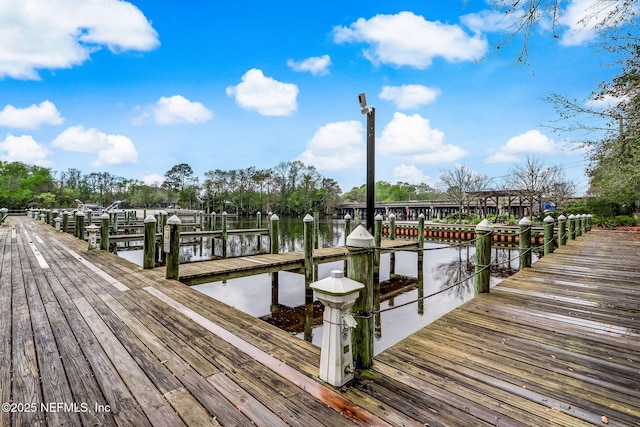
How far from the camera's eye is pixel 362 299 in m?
2.16

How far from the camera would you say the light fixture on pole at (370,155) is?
4743 millimetres

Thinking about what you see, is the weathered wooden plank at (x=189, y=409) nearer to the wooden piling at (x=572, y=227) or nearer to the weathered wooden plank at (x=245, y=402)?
the weathered wooden plank at (x=245, y=402)

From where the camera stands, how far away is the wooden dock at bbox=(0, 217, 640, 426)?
5.49ft

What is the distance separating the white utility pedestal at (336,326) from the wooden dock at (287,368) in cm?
9

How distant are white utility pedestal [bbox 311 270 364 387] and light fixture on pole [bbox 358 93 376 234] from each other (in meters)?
2.92

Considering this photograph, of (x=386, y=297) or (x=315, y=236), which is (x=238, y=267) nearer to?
(x=386, y=297)

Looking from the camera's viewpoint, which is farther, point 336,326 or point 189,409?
point 336,326

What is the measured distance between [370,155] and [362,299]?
312 centimetres

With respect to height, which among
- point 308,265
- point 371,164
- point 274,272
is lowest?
point 274,272

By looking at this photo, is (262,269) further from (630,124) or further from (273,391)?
(630,124)

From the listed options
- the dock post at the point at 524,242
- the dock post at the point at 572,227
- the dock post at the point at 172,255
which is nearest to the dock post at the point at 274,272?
the dock post at the point at 172,255

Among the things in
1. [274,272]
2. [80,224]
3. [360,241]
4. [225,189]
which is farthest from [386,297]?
[225,189]

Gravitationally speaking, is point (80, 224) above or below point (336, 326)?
above

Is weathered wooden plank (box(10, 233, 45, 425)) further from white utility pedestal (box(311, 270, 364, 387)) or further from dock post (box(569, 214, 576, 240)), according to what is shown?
dock post (box(569, 214, 576, 240))
